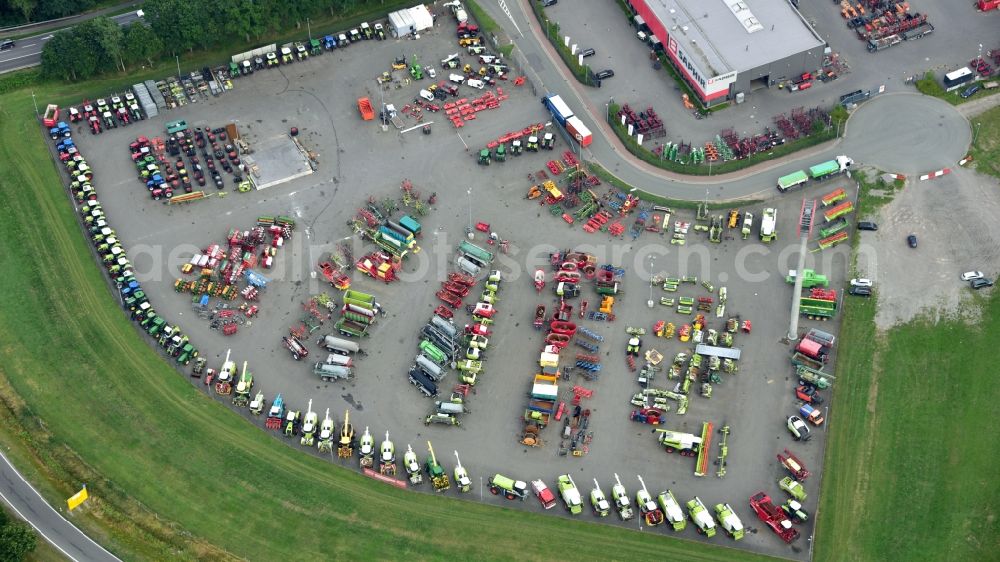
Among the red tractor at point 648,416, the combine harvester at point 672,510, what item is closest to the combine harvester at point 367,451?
the red tractor at point 648,416

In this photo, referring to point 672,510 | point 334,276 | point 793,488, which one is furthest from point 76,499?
point 793,488

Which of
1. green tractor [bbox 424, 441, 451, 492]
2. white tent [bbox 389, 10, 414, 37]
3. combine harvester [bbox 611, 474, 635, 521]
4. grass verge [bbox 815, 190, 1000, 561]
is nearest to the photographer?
grass verge [bbox 815, 190, 1000, 561]

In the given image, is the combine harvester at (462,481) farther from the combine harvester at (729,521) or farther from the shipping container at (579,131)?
the shipping container at (579,131)

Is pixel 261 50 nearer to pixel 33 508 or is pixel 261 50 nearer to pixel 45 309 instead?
pixel 45 309

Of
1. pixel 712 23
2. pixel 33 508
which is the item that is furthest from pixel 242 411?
pixel 712 23

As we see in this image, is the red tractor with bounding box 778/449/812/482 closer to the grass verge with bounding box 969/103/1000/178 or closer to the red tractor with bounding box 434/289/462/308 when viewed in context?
the red tractor with bounding box 434/289/462/308

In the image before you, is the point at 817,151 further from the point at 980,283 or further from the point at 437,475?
the point at 437,475

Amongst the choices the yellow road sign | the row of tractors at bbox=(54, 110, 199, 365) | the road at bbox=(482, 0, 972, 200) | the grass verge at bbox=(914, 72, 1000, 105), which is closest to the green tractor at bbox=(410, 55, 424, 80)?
the road at bbox=(482, 0, 972, 200)
